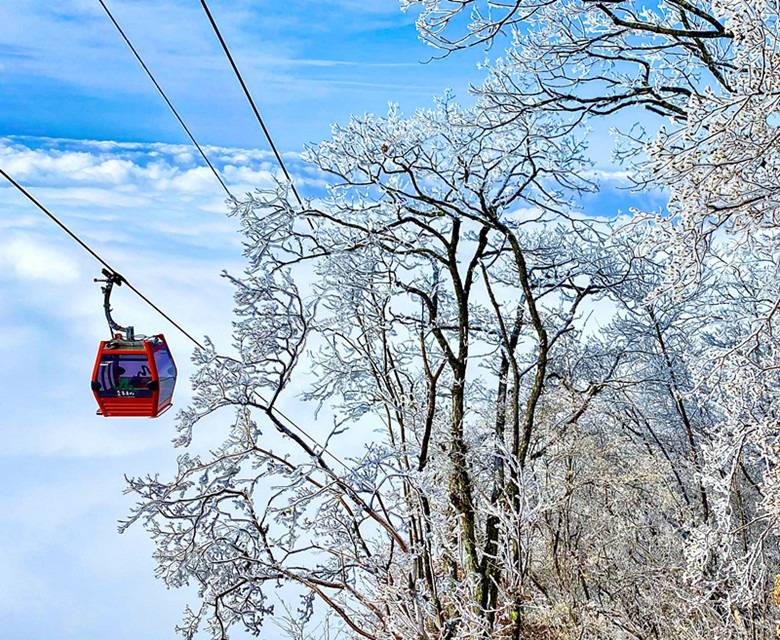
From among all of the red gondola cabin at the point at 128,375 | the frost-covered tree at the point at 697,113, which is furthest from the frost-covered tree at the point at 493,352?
the red gondola cabin at the point at 128,375

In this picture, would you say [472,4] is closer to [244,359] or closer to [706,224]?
[706,224]

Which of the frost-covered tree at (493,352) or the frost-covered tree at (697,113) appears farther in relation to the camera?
the frost-covered tree at (493,352)

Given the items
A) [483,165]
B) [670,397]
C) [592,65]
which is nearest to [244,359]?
[483,165]

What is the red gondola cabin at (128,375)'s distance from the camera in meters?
3.98

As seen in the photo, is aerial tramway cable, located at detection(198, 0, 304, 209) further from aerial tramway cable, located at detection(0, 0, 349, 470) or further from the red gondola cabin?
the red gondola cabin

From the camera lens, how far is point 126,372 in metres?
3.99

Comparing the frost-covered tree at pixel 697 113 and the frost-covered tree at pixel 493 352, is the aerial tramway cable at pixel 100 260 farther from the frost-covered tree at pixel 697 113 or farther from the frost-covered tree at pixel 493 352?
the frost-covered tree at pixel 697 113

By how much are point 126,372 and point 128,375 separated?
0.8 inches

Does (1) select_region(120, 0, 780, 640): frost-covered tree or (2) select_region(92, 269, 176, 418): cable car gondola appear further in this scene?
(2) select_region(92, 269, 176, 418): cable car gondola

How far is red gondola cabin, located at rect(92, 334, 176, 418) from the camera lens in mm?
3977

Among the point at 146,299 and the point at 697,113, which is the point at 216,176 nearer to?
the point at 146,299

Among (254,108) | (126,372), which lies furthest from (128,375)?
(254,108)

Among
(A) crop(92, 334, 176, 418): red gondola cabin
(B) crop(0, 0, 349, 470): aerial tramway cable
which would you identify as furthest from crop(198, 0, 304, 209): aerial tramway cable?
(A) crop(92, 334, 176, 418): red gondola cabin

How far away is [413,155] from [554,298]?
1632 mm
